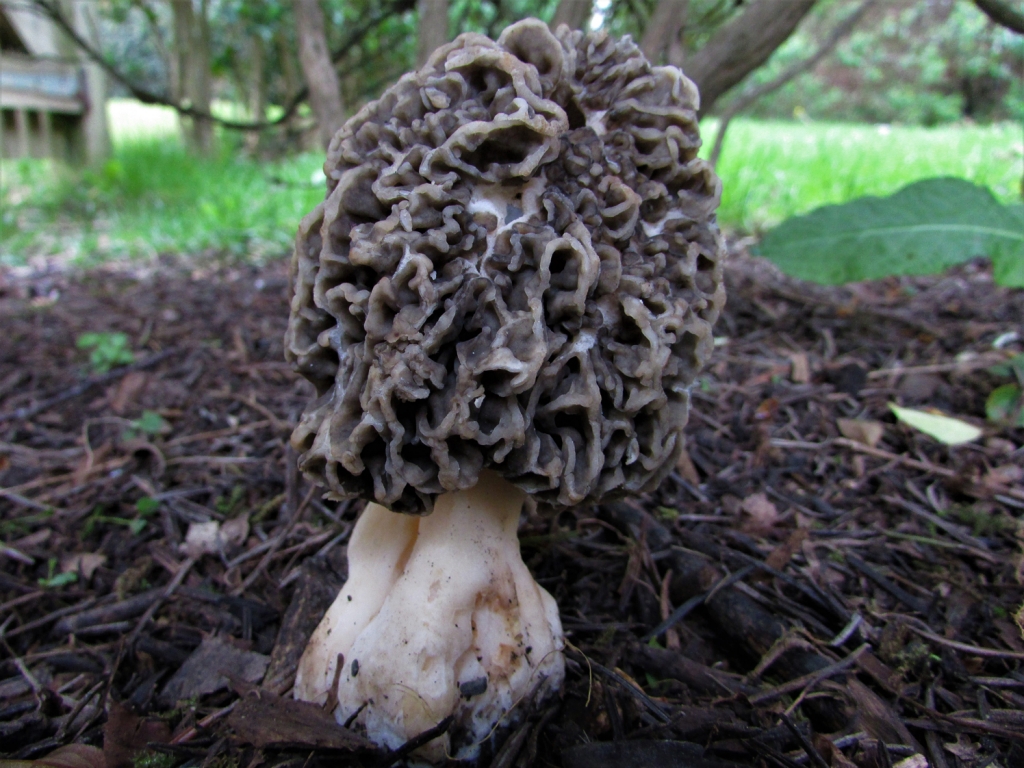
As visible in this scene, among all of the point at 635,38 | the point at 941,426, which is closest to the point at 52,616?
the point at 941,426

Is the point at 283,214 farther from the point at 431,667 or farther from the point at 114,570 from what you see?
the point at 431,667

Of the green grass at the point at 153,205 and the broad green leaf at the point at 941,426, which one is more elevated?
the broad green leaf at the point at 941,426

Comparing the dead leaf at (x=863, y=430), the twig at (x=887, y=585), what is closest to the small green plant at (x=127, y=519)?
the twig at (x=887, y=585)

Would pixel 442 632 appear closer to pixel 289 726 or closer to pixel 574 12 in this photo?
pixel 289 726

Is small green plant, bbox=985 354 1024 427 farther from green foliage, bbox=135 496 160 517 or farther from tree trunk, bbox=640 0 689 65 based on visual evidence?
green foliage, bbox=135 496 160 517

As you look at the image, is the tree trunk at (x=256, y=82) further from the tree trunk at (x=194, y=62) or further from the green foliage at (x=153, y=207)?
the green foliage at (x=153, y=207)

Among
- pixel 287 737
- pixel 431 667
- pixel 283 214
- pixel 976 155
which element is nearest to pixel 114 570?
pixel 287 737
